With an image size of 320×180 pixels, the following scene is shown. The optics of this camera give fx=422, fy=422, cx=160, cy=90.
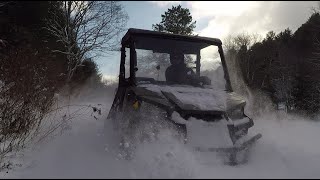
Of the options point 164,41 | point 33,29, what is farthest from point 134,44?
point 33,29

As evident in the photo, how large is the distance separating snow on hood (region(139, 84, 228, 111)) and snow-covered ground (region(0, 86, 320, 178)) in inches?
25.1

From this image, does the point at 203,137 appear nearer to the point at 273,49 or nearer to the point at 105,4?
the point at 105,4

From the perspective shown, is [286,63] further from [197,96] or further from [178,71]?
[197,96]

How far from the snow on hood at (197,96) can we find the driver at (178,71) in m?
0.37

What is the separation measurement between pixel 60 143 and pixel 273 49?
35.8 m

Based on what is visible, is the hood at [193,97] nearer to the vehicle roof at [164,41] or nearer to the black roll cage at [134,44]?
the black roll cage at [134,44]

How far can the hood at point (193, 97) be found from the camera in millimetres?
5068

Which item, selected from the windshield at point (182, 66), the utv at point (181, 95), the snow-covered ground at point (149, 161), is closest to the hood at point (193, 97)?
the utv at point (181, 95)

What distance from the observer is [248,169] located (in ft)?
15.5

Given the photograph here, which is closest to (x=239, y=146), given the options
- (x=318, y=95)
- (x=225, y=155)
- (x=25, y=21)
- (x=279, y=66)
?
(x=225, y=155)

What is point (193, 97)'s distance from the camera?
535cm

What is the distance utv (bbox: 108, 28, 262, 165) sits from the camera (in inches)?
193

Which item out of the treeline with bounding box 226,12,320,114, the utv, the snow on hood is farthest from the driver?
the treeline with bounding box 226,12,320,114

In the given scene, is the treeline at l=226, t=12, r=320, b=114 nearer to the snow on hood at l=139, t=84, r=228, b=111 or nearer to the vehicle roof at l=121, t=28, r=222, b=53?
the vehicle roof at l=121, t=28, r=222, b=53
